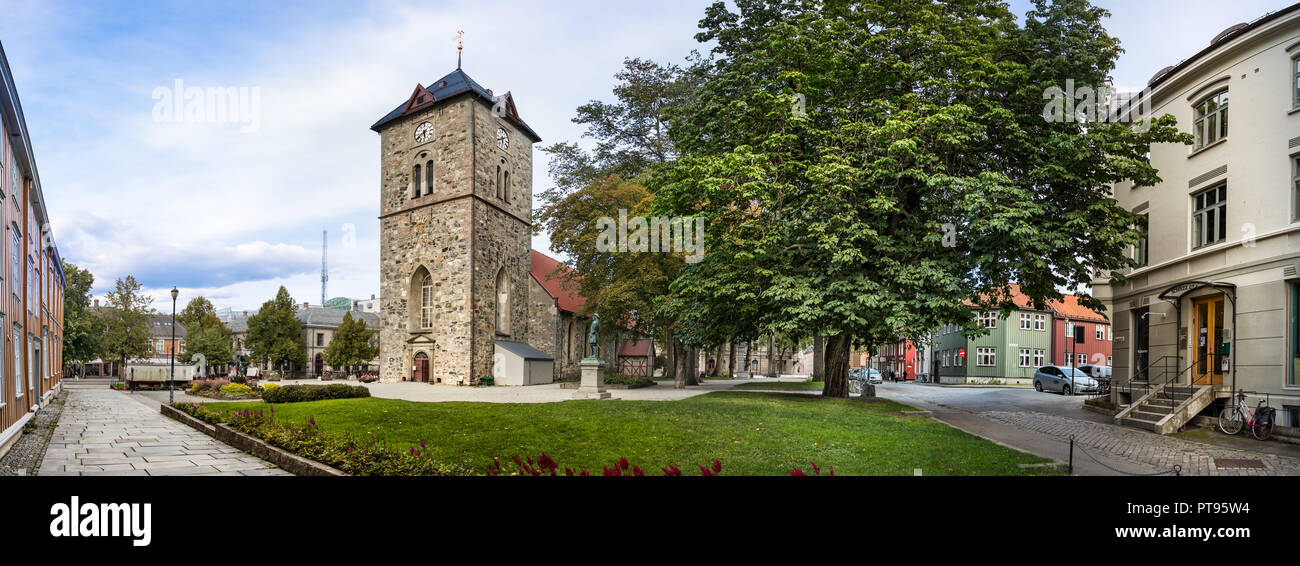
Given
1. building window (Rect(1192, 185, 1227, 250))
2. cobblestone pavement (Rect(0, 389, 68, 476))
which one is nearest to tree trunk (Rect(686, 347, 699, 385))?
building window (Rect(1192, 185, 1227, 250))

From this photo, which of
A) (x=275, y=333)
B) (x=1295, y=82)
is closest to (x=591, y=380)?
(x=1295, y=82)

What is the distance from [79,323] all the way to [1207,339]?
5324 cm

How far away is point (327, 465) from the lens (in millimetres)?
7559

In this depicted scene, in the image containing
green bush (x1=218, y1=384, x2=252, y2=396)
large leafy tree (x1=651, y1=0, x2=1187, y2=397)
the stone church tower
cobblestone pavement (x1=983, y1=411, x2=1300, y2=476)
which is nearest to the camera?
cobblestone pavement (x1=983, y1=411, x2=1300, y2=476)

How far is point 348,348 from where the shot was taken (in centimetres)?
4684

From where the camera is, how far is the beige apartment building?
1078cm

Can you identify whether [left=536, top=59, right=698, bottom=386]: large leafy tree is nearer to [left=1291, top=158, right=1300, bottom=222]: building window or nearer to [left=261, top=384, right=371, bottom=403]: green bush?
[left=261, top=384, right=371, bottom=403]: green bush

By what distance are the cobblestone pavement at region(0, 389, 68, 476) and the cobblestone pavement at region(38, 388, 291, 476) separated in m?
0.14

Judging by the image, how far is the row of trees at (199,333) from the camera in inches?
1802

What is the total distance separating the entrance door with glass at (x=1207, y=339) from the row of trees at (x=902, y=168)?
1.91m

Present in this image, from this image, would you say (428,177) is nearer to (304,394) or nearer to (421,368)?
(421,368)

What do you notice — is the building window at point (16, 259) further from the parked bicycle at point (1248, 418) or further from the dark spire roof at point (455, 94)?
the parked bicycle at point (1248, 418)
